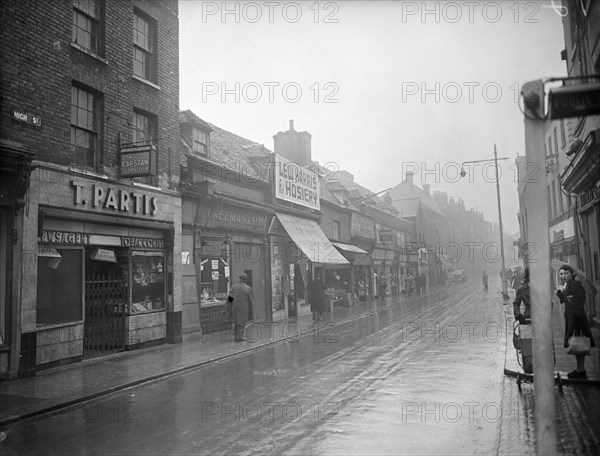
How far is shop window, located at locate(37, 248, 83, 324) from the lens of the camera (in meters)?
10.8

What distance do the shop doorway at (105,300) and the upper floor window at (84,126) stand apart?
7.70 feet

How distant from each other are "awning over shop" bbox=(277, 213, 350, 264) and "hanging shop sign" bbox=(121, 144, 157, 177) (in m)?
8.97

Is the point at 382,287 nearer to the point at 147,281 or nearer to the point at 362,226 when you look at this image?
the point at 362,226

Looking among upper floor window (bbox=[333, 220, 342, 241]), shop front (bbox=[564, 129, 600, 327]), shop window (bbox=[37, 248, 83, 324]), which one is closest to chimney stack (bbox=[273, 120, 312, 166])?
upper floor window (bbox=[333, 220, 342, 241])

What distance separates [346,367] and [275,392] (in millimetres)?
2437

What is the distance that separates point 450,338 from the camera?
1419 centimetres

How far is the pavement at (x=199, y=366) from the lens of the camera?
5.73m

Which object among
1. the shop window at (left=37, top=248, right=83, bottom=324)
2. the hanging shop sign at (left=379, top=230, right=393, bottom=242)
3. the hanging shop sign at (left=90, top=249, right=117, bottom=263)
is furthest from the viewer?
the hanging shop sign at (left=379, top=230, right=393, bottom=242)

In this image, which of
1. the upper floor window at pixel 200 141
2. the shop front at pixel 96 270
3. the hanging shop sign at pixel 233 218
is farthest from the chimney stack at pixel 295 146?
the shop front at pixel 96 270

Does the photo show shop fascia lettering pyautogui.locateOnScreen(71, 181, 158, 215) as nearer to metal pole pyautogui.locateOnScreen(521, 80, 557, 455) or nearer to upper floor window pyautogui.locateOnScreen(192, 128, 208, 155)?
upper floor window pyautogui.locateOnScreen(192, 128, 208, 155)

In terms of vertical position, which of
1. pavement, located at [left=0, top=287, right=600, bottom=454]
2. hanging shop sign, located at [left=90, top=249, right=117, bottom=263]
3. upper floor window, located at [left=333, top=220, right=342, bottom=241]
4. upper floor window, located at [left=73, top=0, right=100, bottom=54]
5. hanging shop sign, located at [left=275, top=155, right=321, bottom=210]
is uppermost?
upper floor window, located at [left=73, top=0, right=100, bottom=54]

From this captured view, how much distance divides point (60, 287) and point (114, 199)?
264 centimetres

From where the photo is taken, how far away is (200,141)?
58.6 feet

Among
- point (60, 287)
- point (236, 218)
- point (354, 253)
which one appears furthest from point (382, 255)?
point (60, 287)
